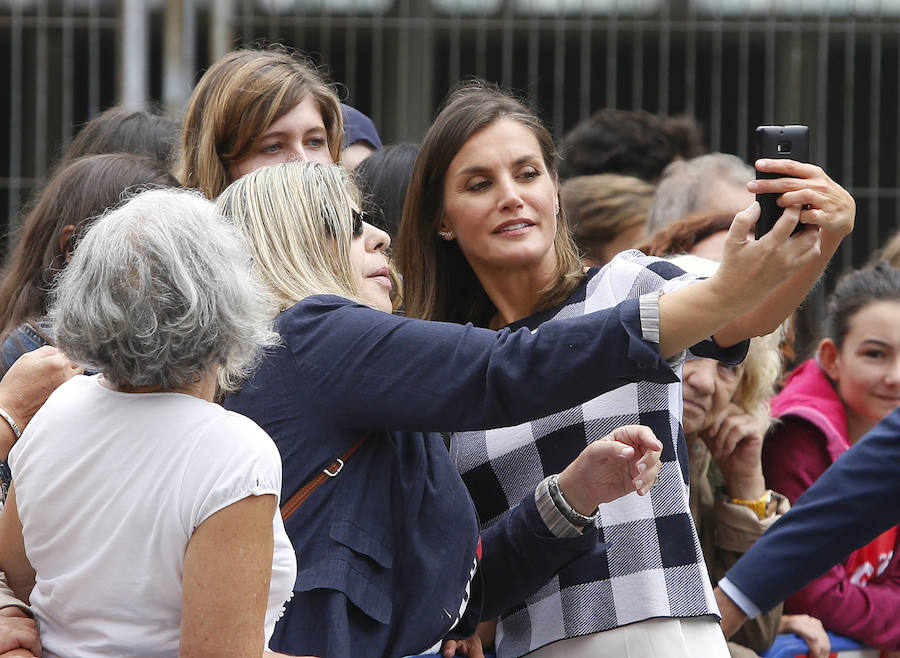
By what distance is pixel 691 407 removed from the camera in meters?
2.89

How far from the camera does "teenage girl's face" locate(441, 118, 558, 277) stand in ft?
8.14

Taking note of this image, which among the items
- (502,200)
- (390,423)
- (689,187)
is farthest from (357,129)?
(390,423)

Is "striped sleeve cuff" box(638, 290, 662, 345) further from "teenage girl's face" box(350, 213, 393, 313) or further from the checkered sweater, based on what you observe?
"teenage girl's face" box(350, 213, 393, 313)

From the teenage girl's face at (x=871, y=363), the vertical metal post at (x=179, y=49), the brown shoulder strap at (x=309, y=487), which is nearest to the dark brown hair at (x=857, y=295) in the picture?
the teenage girl's face at (x=871, y=363)

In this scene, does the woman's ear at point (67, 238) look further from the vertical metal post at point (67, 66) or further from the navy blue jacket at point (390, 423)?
the vertical metal post at point (67, 66)

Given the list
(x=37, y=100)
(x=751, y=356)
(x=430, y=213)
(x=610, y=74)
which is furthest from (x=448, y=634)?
(x=37, y=100)

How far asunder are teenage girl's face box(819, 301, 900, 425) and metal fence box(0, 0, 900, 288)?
9.53ft

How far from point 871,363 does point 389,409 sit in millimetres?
1842

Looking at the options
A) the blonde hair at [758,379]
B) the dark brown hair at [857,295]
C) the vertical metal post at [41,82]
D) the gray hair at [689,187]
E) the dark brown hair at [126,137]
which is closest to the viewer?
the blonde hair at [758,379]

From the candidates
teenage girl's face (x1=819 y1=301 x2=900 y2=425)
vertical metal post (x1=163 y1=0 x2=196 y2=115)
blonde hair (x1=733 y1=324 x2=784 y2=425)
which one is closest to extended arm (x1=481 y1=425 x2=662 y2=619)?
blonde hair (x1=733 y1=324 x2=784 y2=425)

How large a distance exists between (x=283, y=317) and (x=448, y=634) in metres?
0.65

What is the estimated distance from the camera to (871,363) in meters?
3.28

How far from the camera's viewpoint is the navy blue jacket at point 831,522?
2607 mm

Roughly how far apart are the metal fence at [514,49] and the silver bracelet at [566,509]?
4.08 m
